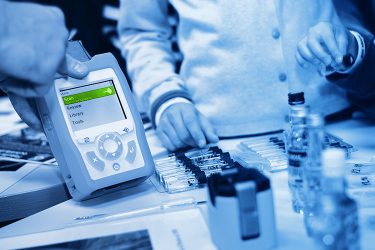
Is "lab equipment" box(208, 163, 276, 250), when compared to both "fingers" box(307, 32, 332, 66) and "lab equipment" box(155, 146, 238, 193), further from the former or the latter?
"fingers" box(307, 32, 332, 66)

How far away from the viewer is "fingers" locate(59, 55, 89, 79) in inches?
27.0

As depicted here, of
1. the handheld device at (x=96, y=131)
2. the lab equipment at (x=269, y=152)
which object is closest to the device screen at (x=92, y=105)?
the handheld device at (x=96, y=131)

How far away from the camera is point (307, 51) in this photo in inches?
31.6

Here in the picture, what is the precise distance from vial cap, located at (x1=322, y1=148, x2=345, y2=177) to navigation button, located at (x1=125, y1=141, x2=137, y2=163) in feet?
1.06

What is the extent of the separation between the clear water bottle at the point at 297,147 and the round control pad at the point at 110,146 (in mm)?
251

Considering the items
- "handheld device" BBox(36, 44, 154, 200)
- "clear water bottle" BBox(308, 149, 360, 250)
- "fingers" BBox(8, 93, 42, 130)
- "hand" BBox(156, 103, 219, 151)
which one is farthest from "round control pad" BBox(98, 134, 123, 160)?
"clear water bottle" BBox(308, 149, 360, 250)

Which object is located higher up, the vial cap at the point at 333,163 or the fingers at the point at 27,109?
the fingers at the point at 27,109

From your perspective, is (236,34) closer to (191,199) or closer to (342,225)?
(191,199)

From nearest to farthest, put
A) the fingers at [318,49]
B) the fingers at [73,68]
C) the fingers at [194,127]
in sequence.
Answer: the fingers at [73,68], the fingers at [318,49], the fingers at [194,127]

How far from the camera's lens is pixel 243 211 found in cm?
52

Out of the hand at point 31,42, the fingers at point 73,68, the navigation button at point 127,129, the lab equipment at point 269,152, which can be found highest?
the hand at point 31,42

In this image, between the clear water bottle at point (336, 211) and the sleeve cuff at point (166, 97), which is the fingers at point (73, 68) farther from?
the clear water bottle at point (336, 211)

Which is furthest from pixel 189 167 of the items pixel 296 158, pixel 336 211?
pixel 336 211

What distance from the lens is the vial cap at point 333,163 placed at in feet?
1.53
